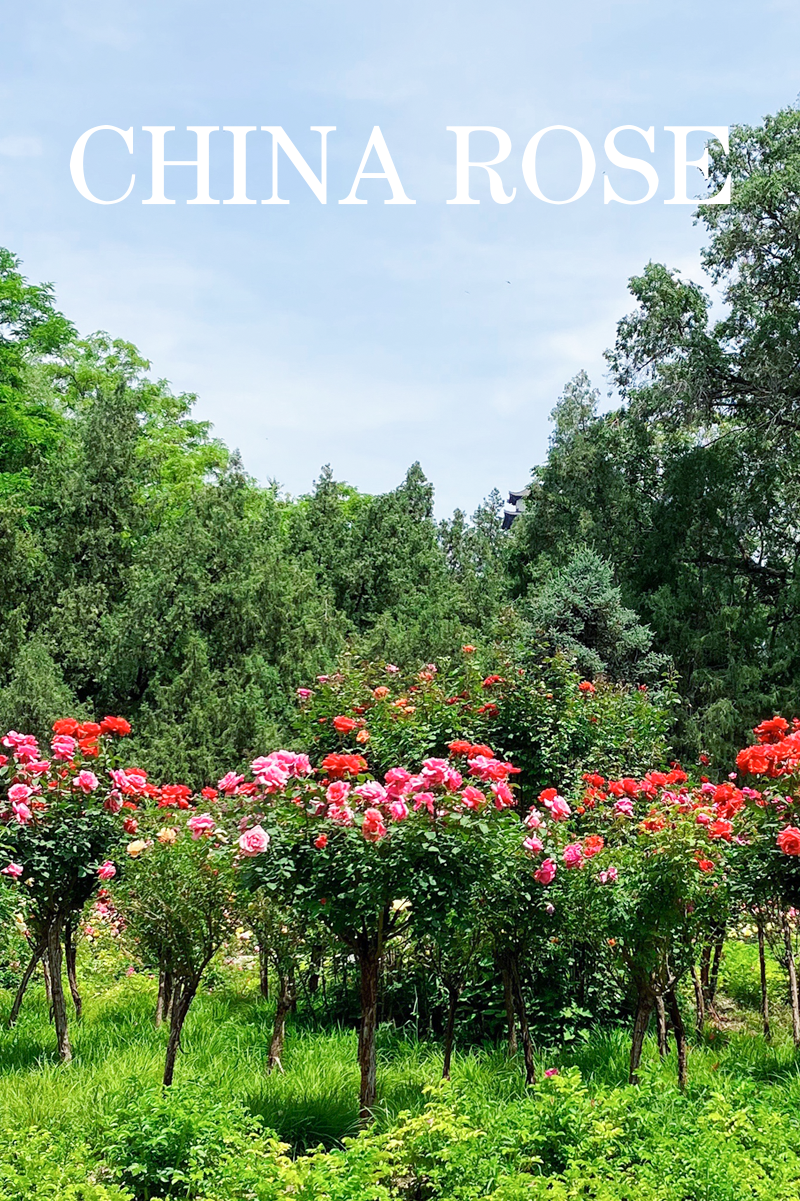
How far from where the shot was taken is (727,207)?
15500 mm

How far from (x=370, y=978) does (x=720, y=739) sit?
10.9 m

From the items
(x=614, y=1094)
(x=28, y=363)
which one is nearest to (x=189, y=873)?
(x=614, y=1094)

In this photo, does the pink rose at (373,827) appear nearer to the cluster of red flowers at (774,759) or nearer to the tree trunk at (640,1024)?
the tree trunk at (640,1024)

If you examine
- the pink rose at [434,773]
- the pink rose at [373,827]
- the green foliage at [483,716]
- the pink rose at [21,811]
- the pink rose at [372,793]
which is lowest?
the pink rose at [373,827]

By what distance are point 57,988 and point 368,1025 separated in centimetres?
190

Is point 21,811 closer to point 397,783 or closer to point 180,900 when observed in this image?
point 180,900

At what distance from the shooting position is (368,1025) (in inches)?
177

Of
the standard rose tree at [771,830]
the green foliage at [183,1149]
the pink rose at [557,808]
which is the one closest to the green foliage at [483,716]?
the pink rose at [557,808]

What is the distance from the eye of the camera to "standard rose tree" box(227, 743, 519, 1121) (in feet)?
13.8

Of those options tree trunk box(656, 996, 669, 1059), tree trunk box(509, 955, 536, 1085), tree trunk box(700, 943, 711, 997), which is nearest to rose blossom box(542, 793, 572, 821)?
tree trunk box(509, 955, 536, 1085)

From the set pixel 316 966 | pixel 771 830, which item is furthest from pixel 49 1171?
pixel 771 830

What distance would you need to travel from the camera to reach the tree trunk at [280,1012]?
17.0 feet

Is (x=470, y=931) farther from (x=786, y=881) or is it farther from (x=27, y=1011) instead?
(x=27, y=1011)

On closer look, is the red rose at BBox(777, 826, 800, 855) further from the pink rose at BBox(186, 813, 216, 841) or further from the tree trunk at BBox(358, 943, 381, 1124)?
the pink rose at BBox(186, 813, 216, 841)
